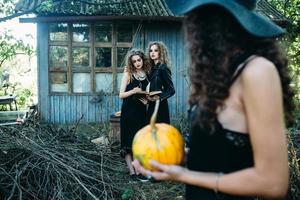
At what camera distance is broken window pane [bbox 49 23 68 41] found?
38.1 ft

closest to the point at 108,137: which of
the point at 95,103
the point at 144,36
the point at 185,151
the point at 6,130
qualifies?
the point at 6,130

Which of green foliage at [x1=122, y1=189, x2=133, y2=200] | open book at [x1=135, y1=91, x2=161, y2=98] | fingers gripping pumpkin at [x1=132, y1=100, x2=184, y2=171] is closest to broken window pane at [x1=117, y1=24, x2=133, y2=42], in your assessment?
open book at [x1=135, y1=91, x2=161, y2=98]

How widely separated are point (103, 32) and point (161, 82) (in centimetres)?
561

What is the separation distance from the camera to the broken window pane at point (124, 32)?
11742 millimetres

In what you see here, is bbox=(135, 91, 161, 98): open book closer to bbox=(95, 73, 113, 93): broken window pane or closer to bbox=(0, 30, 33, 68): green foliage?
bbox=(95, 73, 113, 93): broken window pane

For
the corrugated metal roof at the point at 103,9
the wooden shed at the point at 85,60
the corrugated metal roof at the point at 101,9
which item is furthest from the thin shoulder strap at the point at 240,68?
the wooden shed at the point at 85,60

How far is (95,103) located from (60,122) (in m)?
1.12

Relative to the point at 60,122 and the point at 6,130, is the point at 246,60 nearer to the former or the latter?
the point at 6,130

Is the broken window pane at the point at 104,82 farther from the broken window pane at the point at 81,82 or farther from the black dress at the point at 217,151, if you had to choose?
the black dress at the point at 217,151

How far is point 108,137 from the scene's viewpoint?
773cm

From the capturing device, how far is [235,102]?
144 centimetres

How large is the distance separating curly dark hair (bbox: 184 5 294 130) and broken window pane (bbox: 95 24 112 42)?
1032cm

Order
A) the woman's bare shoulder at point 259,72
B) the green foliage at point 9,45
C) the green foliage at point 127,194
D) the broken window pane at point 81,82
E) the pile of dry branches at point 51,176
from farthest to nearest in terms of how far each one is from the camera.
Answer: the green foliage at point 9,45 < the broken window pane at point 81,82 < the green foliage at point 127,194 < the pile of dry branches at point 51,176 < the woman's bare shoulder at point 259,72

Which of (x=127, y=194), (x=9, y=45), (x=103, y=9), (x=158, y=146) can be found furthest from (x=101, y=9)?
(x=158, y=146)
